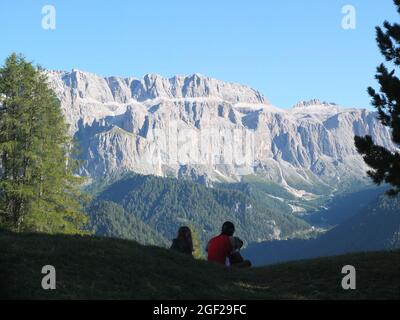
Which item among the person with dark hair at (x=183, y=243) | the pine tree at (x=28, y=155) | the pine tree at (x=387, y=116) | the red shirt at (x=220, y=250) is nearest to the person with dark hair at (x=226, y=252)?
the red shirt at (x=220, y=250)

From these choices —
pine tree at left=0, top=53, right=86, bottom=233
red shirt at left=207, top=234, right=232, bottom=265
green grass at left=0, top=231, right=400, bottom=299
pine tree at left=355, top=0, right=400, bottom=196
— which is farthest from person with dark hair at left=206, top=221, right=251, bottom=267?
pine tree at left=0, top=53, right=86, bottom=233

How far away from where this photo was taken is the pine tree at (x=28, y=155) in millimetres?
39844

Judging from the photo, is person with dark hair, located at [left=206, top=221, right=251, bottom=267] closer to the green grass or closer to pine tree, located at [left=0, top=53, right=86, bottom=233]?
the green grass

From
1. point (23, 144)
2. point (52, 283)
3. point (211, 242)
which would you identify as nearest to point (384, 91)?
point (211, 242)

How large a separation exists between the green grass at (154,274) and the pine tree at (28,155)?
14.5 meters

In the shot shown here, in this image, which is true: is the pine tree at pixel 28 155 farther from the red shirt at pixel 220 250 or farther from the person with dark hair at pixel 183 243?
the red shirt at pixel 220 250

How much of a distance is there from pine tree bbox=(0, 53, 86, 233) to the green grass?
47.6 ft

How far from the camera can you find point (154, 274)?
20.3 m

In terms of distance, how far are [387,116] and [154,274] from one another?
1146 centimetres

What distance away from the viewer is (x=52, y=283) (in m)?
16.9

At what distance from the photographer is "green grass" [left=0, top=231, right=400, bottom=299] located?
17420 mm
